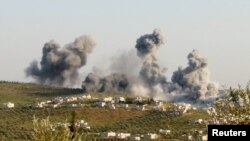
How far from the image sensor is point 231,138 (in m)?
43.5

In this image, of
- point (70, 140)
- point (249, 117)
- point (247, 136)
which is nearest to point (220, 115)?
point (249, 117)

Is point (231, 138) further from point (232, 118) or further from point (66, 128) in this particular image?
point (232, 118)

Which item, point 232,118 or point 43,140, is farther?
point 232,118

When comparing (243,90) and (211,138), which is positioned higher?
(243,90)

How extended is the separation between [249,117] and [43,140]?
862 inches

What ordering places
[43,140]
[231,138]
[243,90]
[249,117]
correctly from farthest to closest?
[243,90] < [249,117] < [43,140] < [231,138]

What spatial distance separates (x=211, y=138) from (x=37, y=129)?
885 inches

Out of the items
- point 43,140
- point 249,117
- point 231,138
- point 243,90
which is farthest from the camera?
point 243,90

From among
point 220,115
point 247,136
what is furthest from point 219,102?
point 247,136

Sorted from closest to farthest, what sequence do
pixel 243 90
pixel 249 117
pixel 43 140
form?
pixel 43 140, pixel 249 117, pixel 243 90

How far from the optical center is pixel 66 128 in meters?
61.7

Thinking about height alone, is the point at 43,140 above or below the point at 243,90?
below

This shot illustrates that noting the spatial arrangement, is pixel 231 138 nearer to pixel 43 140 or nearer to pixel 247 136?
pixel 247 136

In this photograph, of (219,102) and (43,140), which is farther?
(219,102)
